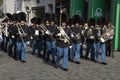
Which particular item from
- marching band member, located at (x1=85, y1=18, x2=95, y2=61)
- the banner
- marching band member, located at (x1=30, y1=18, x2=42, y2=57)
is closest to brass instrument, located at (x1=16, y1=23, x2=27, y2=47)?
marching band member, located at (x1=30, y1=18, x2=42, y2=57)

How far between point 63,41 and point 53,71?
113 centimetres

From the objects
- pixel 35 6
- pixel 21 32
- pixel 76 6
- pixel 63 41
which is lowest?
pixel 63 41

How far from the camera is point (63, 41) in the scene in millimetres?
15125

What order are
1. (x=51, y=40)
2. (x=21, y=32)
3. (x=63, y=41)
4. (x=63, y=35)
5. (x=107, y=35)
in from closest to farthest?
(x=63, y=41) < (x=63, y=35) < (x=51, y=40) < (x=21, y=32) < (x=107, y=35)

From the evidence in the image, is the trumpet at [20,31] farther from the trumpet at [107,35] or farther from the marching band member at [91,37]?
the trumpet at [107,35]

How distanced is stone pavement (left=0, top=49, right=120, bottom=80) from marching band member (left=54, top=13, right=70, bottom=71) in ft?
1.24

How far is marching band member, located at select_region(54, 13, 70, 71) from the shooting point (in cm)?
1501

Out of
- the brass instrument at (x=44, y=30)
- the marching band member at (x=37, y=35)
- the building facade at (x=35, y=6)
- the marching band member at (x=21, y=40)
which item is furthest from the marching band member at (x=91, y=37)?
the building facade at (x=35, y=6)

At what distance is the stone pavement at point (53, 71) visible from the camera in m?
13.4

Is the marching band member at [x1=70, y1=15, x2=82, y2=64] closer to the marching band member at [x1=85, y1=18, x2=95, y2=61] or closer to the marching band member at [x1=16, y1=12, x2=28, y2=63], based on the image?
the marching band member at [x1=85, y1=18, x2=95, y2=61]

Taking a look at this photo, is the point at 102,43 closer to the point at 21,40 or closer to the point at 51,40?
the point at 51,40

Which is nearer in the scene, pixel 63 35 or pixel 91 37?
pixel 63 35

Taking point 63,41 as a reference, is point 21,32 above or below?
above

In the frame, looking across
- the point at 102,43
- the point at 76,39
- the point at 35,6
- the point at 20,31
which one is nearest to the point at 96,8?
the point at 20,31
